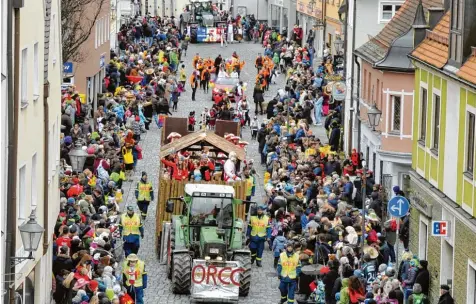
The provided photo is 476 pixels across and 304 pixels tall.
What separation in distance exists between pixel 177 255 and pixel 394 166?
12460 mm

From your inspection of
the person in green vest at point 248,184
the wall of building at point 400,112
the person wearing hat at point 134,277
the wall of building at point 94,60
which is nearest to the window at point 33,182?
the person wearing hat at point 134,277

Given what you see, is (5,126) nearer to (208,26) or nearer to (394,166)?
(394,166)

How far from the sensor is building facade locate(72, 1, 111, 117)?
2557 inches

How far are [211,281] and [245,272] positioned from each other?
1009 millimetres

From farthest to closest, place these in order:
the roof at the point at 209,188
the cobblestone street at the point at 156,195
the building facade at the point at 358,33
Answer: the building facade at the point at 358,33
the roof at the point at 209,188
the cobblestone street at the point at 156,195

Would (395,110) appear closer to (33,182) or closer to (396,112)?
(396,112)

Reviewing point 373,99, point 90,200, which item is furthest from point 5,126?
point 373,99

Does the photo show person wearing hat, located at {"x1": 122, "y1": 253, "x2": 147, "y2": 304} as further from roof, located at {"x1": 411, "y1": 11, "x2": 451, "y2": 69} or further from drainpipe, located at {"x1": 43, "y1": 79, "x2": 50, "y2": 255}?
roof, located at {"x1": 411, "y1": 11, "x2": 451, "y2": 69}

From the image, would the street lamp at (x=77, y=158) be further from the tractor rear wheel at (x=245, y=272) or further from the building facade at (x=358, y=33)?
the building facade at (x=358, y=33)

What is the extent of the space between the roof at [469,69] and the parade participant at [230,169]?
11584 mm

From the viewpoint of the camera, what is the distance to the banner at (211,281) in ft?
117

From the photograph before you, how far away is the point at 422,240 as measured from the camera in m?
35.8

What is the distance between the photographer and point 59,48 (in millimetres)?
38312

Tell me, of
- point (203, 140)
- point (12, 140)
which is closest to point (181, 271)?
point (12, 140)
